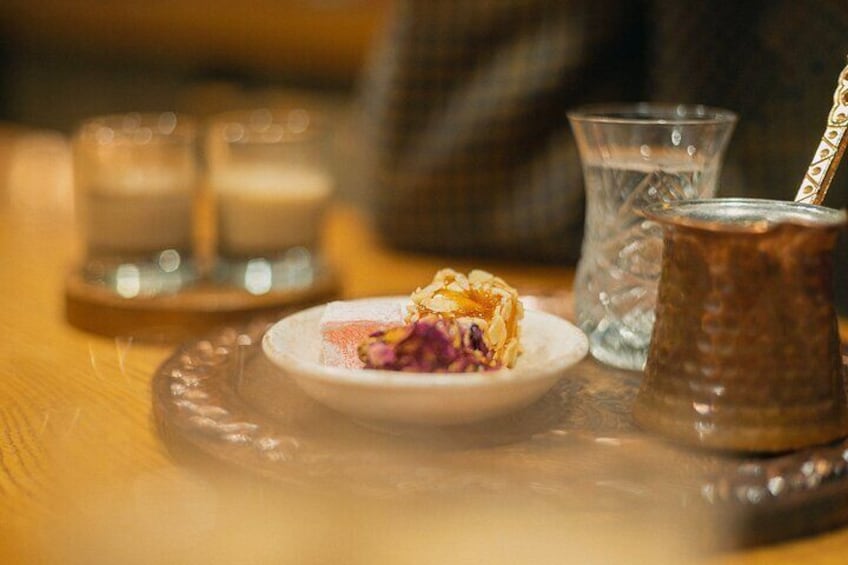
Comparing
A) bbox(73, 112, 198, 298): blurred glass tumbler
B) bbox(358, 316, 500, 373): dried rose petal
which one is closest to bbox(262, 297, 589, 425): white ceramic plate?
bbox(358, 316, 500, 373): dried rose petal

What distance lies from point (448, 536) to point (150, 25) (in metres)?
2.19

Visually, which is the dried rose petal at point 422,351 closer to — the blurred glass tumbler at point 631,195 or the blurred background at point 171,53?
the blurred glass tumbler at point 631,195

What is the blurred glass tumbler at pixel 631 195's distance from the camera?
2.06 feet

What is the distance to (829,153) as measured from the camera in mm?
566

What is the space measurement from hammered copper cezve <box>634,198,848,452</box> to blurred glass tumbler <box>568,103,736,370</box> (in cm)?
13

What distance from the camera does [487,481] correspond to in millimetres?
461

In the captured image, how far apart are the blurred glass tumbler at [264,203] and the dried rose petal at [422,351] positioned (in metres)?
0.42

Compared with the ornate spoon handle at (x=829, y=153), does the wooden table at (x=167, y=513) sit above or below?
below

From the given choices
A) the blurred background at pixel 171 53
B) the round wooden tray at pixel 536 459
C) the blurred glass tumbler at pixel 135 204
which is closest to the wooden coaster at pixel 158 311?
the blurred glass tumbler at pixel 135 204

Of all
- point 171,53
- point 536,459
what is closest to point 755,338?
point 536,459

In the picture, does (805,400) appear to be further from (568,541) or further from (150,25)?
(150,25)

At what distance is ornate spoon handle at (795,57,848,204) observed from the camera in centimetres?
56

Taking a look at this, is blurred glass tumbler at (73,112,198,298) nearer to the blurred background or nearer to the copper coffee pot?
the copper coffee pot

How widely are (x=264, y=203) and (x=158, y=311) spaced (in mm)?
175
